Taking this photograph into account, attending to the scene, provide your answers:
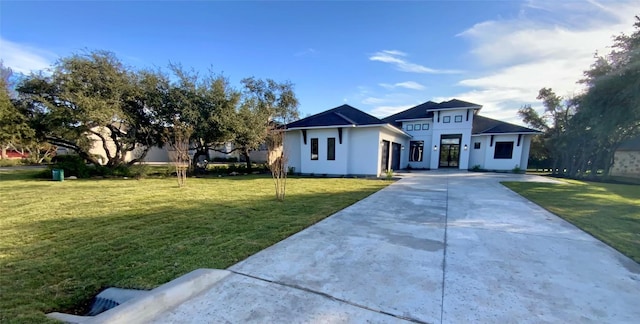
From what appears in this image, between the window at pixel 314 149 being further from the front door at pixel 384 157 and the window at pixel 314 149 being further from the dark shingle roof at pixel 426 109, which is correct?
the dark shingle roof at pixel 426 109

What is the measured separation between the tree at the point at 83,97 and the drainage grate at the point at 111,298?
12.0 metres

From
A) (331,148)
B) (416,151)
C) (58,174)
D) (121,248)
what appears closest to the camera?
(121,248)

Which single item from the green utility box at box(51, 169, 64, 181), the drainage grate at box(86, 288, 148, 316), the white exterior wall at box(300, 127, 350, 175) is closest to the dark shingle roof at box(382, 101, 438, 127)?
the white exterior wall at box(300, 127, 350, 175)

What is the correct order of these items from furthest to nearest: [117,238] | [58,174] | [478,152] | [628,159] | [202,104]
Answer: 1. [628,159]
2. [478,152]
3. [202,104]
4. [58,174]
5. [117,238]

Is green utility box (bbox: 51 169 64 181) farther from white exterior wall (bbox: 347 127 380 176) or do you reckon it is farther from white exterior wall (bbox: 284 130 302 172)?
white exterior wall (bbox: 347 127 380 176)

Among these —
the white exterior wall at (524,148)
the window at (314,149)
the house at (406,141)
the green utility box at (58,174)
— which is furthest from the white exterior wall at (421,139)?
the green utility box at (58,174)

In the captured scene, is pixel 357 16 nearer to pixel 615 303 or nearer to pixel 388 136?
pixel 388 136

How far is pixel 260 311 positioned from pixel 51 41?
14862mm

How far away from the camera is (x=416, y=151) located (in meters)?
21.0

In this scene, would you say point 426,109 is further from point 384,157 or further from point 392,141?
point 384,157

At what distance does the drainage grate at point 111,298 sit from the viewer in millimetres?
2137

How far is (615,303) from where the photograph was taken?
7.14 feet

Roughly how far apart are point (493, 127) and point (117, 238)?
2335cm

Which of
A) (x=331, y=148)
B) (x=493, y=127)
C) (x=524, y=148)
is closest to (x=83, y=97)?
(x=331, y=148)
